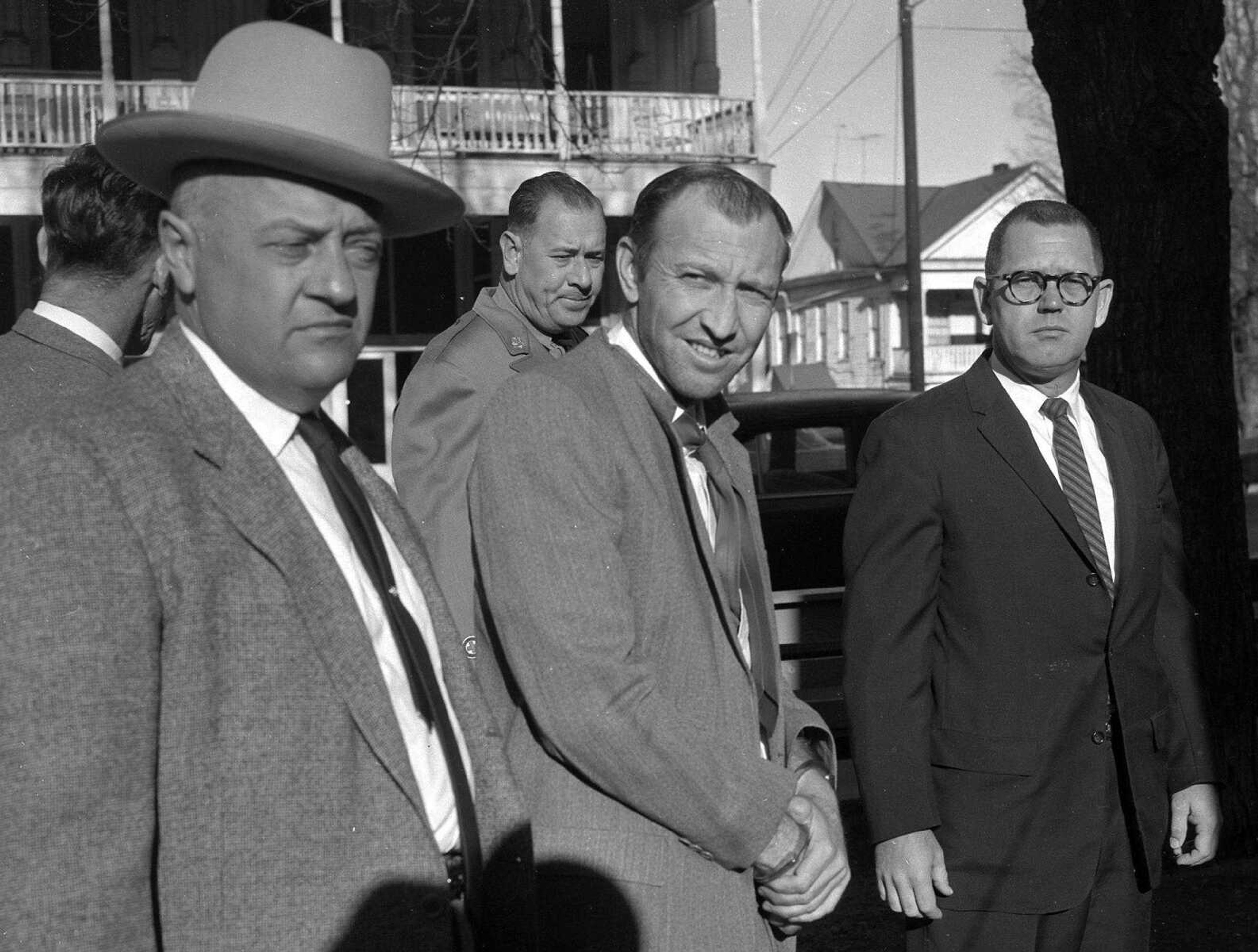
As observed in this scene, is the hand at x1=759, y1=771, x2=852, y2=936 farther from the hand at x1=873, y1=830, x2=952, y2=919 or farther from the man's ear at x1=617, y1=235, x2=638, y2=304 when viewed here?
the man's ear at x1=617, y1=235, x2=638, y2=304

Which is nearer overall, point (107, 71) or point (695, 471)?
point (695, 471)

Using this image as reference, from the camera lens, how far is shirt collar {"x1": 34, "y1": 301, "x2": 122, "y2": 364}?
9.26 ft

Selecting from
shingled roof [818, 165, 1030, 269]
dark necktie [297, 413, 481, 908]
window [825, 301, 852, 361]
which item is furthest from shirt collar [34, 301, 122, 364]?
window [825, 301, 852, 361]

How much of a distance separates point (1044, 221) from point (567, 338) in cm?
203

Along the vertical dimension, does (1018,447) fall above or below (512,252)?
below

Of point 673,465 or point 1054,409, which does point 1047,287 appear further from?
point 673,465

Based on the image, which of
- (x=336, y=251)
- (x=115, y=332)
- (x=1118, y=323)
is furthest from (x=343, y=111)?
(x=1118, y=323)

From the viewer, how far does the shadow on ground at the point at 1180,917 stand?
4.59 m

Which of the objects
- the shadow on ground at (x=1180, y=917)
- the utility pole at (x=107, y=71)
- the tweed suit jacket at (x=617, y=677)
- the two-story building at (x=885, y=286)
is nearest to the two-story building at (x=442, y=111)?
the utility pole at (x=107, y=71)

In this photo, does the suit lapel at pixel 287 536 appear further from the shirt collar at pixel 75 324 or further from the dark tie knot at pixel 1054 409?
the dark tie knot at pixel 1054 409

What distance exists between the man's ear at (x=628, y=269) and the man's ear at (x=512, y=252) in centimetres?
216

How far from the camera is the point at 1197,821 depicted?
3.21 meters

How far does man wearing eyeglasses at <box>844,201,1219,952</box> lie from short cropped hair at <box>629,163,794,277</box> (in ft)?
2.52

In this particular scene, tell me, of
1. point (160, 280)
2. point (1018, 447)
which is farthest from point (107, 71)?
point (1018, 447)
